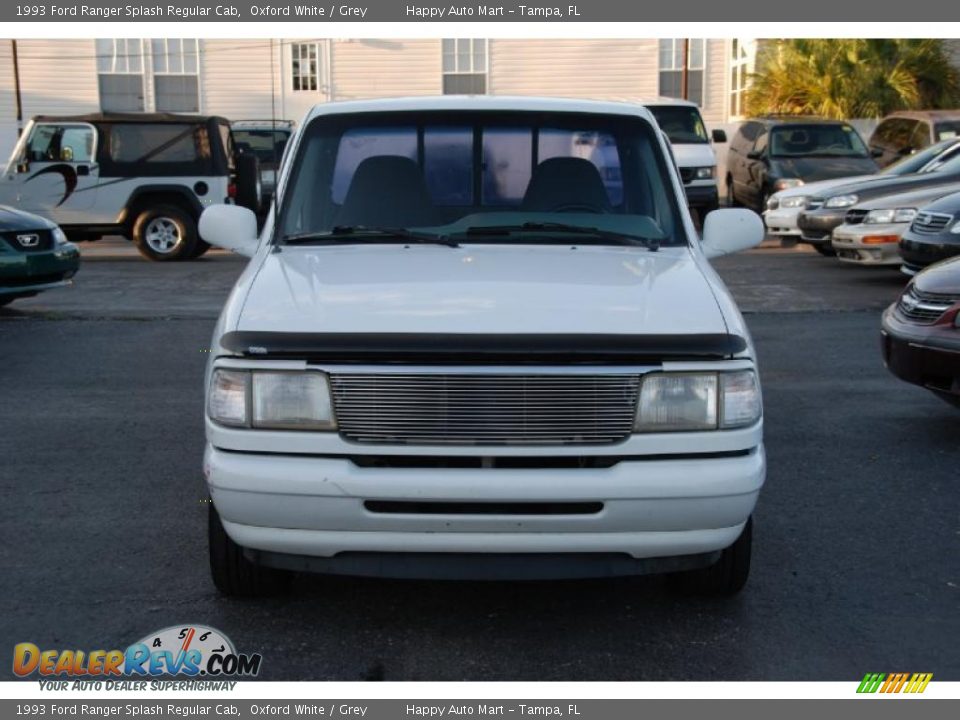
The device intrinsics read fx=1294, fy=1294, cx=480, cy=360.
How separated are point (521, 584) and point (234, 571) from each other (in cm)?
105

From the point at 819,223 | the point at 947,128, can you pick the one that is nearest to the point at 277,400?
the point at 819,223

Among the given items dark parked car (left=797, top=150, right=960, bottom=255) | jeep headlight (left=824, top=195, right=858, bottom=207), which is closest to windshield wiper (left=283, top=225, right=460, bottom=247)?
dark parked car (left=797, top=150, right=960, bottom=255)

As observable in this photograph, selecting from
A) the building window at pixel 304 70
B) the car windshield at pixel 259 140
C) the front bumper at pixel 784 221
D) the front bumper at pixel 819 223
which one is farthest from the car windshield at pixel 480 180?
the building window at pixel 304 70

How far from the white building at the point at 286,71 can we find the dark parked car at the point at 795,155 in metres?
8.64

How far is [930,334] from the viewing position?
678cm

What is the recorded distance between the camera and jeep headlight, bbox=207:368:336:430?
3941 mm

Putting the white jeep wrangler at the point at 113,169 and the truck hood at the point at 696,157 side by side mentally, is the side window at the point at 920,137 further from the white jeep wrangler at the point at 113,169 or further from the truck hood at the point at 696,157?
the white jeep wrangler at the point at 113,169

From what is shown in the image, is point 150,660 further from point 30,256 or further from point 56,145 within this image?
point 56,145

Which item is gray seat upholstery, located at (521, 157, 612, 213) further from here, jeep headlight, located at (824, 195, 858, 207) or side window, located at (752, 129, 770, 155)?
side window, located at (752, 129, 770, 155)

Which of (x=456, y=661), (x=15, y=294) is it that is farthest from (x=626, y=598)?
(x=15, y=294)

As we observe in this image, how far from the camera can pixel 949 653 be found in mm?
4141

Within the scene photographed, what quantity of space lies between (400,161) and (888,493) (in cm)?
275

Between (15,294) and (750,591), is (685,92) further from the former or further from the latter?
(750,591)

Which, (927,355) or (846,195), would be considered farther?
(846,195)
